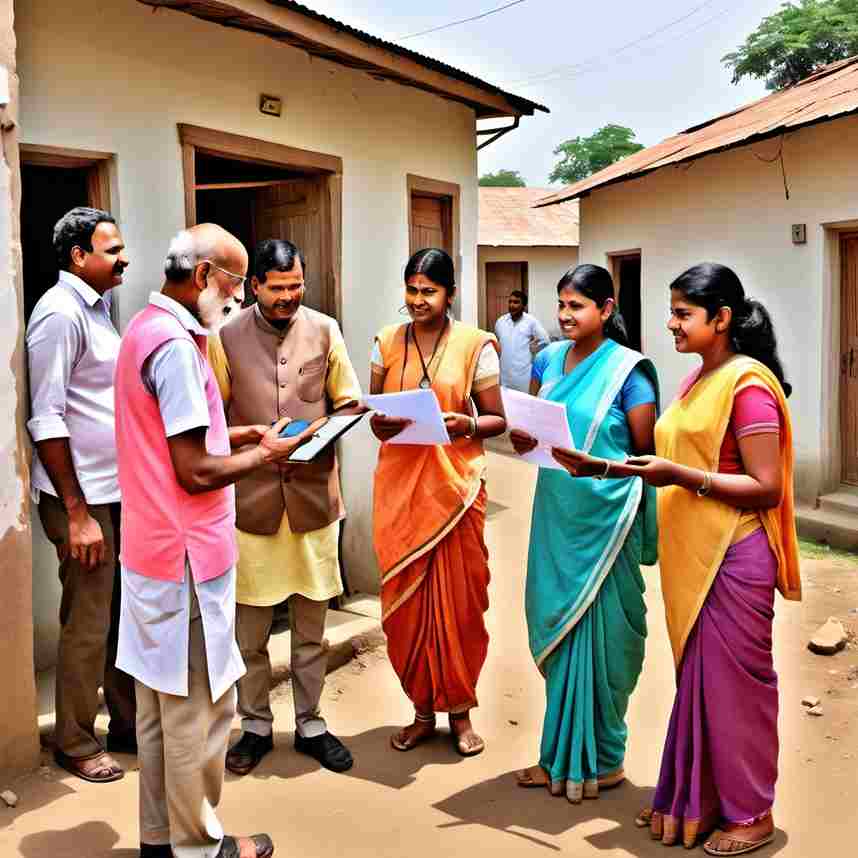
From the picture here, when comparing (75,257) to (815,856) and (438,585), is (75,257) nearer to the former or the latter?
(438,585)

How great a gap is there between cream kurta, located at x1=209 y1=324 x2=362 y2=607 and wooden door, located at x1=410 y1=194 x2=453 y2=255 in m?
2.71

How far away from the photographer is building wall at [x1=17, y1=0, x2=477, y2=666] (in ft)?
14.2

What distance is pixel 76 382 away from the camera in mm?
3742

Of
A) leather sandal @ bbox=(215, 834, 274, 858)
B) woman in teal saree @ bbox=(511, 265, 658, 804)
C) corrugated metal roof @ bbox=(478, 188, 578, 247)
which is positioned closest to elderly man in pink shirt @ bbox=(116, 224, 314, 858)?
leather sandal @ bbox=(215, 834, 274, 858)

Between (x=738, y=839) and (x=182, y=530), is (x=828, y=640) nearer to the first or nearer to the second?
(x=738, y=839)

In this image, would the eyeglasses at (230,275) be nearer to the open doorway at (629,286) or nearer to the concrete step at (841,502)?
the concrete step at (841,502)

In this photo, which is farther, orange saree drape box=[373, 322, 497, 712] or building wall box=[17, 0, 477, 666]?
building wall box=[17, 0, 477, 666]

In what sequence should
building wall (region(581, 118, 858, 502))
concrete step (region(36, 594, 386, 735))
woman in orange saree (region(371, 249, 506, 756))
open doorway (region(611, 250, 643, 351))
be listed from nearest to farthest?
woman in orange saree (region(371, 249, 506, 756)) → concrete step (region(36, 594, 386, 735)) → building wall (region(581, 118, 858, 502)) → open doorway (region(611, 250, 643, 351))

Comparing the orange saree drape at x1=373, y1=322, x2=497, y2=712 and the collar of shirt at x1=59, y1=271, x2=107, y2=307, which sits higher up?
the collar of shirt at x1=59, y1=271, x2=107, y2=307

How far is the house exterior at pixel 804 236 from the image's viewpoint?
313 inches

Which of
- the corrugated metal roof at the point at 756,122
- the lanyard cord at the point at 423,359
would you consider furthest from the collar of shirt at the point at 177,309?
the corrugated metal roof at the point at 756,122

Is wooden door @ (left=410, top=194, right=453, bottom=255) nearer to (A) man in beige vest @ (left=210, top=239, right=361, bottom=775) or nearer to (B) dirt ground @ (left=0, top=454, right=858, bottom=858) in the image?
(A) man in beige vest @ (left=210, top=239, right=361, bottom=775)

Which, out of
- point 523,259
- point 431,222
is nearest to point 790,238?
point 431,222

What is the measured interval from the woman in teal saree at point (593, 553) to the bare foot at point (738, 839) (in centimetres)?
51
